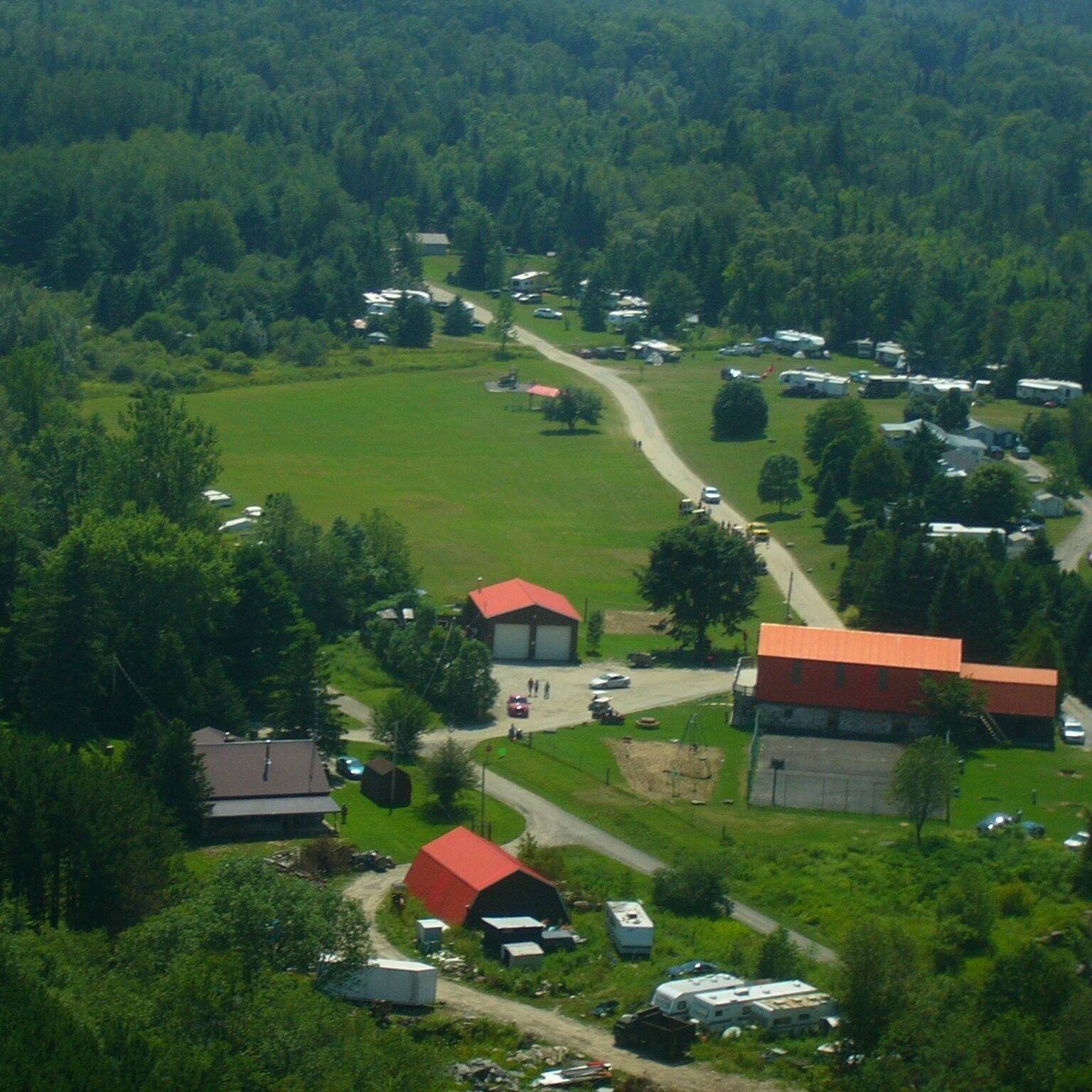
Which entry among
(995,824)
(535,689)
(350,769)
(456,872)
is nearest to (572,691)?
(535,689)

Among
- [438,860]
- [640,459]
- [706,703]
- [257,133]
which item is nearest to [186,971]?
[438,860]

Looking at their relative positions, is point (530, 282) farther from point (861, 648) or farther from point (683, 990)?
point (683, 990)

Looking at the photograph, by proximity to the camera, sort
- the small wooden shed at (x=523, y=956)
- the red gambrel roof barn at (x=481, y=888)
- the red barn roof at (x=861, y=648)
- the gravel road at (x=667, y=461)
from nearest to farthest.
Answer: the small wooden shed at (x=523, y=956), the red gambrel roof barn at (x=481, y=888), the red barn roof at (x=861, y=648), the gravel road at (x=667, y=461)

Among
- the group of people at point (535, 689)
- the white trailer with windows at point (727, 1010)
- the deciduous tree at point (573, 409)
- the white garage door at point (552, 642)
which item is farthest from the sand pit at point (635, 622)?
the white trailer with windows at point (727, 1010)

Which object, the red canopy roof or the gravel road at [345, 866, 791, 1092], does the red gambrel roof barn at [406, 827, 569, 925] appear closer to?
the red canopy roof

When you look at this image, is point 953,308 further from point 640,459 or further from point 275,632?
point 275,632

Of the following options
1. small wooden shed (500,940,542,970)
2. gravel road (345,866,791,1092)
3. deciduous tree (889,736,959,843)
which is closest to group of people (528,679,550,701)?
deciduous tree (889,736,959,843)

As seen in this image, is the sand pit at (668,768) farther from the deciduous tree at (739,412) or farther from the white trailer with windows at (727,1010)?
the deciduous tree at (739,412)
